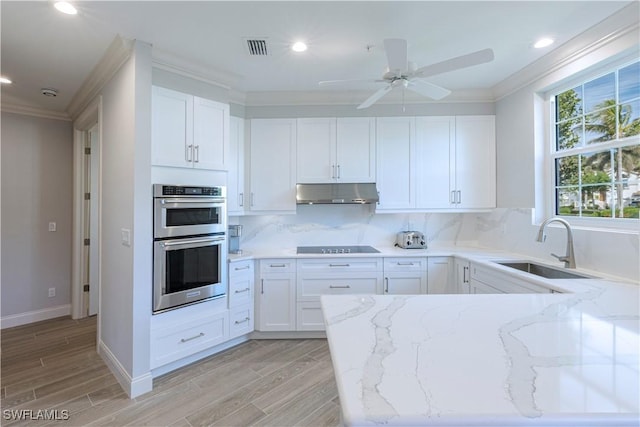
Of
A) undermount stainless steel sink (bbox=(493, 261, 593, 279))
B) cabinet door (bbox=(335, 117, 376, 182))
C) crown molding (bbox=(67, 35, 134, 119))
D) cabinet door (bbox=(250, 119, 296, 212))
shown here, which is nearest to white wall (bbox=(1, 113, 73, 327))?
crown molding (bbox=(67, 35, 134, 119))

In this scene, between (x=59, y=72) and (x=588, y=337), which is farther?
(x=59, y=72)

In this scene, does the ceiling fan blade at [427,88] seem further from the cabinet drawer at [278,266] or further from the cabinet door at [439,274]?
the cabinet drawer at [278,266]

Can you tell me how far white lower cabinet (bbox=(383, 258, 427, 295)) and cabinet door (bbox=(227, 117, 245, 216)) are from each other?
1707 mm

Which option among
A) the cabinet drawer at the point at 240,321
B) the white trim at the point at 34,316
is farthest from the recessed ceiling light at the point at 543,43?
the white trim at the point at 34,316

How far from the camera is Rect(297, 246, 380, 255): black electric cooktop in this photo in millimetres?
3260

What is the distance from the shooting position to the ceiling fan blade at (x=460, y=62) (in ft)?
5.98

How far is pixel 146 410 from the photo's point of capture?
2051mm

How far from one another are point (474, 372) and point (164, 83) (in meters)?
2.82

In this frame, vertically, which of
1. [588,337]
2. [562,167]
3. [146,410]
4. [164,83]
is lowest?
[146,410]

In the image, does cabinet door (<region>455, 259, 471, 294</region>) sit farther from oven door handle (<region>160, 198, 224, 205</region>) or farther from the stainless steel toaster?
oven door handle (<region>160, 198, 224, 205</region>)

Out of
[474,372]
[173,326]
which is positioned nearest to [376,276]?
[173,326]

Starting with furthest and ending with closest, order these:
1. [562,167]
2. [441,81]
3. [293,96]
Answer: [293,96], [441,81], [562,167]

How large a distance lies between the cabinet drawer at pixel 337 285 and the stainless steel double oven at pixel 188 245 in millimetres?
799

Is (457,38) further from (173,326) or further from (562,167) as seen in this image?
(173,326)
